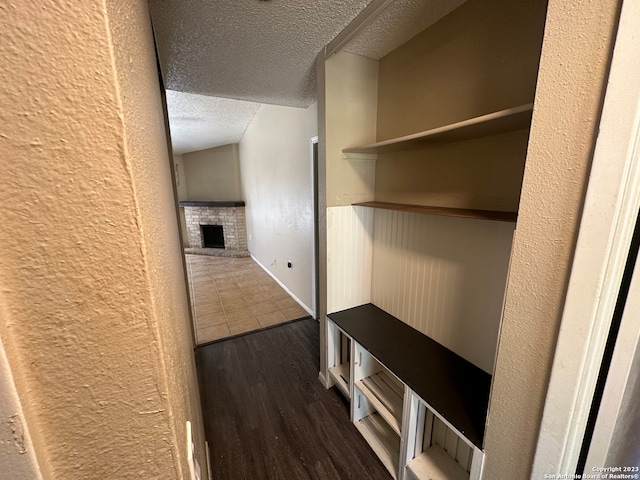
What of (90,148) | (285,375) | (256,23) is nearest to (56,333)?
(90,148)

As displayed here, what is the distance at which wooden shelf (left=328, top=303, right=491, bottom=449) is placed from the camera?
109 cm

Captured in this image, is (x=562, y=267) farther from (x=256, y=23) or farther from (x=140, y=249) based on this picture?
(x=256, y=23)

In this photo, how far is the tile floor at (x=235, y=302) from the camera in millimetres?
3070

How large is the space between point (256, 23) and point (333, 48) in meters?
0.45

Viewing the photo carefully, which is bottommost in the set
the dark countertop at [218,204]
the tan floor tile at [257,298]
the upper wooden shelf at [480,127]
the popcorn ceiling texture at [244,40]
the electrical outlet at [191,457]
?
the tan floor tile at [257,298]

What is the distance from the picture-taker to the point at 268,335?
2.85 meters

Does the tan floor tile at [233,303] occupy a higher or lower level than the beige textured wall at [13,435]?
lower

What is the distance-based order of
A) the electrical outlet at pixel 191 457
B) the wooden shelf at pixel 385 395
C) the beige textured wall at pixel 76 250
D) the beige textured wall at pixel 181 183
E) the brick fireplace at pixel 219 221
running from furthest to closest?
the beige textured wall at pixel 181 183 → the brick fireplace at pixel 219 221 → the wooden shelf at pixel 385 395 → the electrical outlet at pixel 191 457 → the beige textured wall at pixel 76 250

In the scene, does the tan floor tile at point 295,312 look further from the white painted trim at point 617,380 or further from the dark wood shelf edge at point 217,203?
the dark wood shelf edge at point 217,203

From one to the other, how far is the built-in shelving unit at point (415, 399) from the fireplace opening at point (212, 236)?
5.50 metres

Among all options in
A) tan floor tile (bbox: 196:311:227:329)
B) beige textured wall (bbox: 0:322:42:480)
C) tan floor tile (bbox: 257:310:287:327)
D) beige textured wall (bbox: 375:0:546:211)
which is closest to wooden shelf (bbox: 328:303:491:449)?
beige textured wall (bbox: 375:0:546:211)

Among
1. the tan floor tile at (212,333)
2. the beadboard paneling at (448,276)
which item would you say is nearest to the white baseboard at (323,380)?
the beadboard paneling at (448,276)

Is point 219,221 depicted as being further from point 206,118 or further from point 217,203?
point 206,118

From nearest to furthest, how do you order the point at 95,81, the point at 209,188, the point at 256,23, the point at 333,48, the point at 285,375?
1. the point at 95,81
2. the point at 256,23
3. the point at 333,48
4. the point at 285,375
5. the point at 209,188
